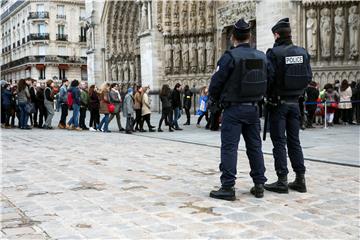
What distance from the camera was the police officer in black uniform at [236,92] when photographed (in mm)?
5312

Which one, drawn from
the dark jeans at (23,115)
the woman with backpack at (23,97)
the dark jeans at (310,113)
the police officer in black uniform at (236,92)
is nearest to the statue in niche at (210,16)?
the dark jeans at (310,113)

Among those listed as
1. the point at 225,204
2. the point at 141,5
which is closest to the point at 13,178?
the point at 225,204

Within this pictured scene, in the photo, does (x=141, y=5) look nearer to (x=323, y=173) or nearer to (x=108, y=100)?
(x=108, y=100)

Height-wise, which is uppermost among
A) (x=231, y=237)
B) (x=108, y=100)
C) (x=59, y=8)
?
(x=59, y=8)

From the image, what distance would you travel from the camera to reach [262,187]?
5.57 metres

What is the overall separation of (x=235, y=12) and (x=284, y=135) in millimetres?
16578

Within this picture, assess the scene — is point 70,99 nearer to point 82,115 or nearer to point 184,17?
point 82,115

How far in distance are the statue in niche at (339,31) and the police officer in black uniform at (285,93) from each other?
12.4 m

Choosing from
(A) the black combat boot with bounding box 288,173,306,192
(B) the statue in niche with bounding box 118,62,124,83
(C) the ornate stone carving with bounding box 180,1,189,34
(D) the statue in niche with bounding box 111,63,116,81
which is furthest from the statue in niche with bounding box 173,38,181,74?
(A) the black combat boot with bounding box 288,173,306,192

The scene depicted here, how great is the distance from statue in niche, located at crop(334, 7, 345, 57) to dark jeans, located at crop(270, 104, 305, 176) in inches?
488

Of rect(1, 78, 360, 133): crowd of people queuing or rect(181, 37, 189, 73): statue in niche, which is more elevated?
rect(181, 37, 189, 73): statue in niche

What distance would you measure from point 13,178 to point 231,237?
12.8ft

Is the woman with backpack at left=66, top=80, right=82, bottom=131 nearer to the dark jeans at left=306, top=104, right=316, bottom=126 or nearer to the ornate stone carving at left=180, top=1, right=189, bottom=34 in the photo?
the dark jeans at left=306, top=104, right=316, bottom=126

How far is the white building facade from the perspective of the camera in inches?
2463
